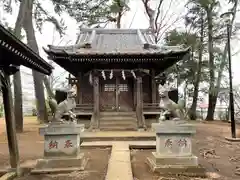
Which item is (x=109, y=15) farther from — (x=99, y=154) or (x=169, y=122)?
(x=169, y=122)

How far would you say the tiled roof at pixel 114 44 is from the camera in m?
11.8

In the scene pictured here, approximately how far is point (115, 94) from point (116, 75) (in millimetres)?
927

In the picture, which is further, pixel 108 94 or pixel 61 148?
pixel 108 94

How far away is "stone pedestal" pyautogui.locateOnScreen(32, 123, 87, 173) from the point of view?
20.0 ft

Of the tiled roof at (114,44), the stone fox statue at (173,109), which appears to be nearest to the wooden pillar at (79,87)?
the tiled roof at (114,44)

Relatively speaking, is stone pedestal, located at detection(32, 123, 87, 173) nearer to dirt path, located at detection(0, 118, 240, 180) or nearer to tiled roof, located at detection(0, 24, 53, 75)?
dirt path, located at detection(0, 118, 240, 180)

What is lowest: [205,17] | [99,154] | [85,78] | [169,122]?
[99,154]

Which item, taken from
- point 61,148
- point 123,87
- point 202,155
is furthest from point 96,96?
point 61,148

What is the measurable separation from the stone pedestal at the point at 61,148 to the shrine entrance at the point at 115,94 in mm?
7191

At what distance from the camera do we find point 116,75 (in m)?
13.2

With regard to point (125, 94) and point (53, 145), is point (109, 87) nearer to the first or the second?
point (125, 94)

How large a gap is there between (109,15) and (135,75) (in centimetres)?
1295

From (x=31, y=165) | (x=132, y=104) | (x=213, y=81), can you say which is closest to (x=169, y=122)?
(x=31, y=165)

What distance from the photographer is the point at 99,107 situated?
13.2 metres
